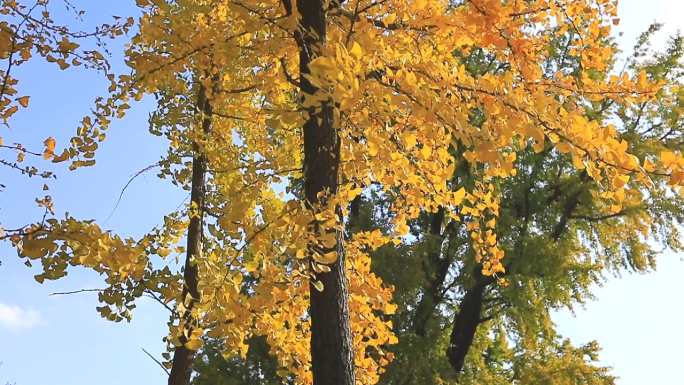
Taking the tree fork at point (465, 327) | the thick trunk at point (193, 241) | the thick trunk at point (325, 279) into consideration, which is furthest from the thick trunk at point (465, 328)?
the thick trunk at point (325, 279)

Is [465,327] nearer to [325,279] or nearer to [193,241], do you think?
[193,241]

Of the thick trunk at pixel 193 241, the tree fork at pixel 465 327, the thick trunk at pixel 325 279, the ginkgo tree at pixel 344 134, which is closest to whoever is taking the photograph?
the ginkgo tree at pixel 344 134

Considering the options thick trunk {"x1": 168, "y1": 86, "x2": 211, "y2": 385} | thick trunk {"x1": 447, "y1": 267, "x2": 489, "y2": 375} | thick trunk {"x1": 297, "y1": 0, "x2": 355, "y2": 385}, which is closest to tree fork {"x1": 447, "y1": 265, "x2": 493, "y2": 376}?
thick trunk {"x1": 447, "y1": 267, "x2": 489, "y2": 375}

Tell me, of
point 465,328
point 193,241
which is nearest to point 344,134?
point 193,241

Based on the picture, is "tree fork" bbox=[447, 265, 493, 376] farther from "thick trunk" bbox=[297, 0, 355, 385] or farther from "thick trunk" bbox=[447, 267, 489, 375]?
"thick trunk" bbox=[297, 0, 355, 385]

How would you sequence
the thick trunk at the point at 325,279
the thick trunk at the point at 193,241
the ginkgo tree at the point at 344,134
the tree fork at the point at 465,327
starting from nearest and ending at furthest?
the ginkgo tree at the point at 344,134 < the thick trunk at the point at 325,279 < the thick trunk at the point at 193,241 < the tree fork at the point at 465,327

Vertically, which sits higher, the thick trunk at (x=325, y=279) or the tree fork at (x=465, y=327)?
the tree fork at (x=465, y=327)

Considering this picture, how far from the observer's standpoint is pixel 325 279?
3787mm

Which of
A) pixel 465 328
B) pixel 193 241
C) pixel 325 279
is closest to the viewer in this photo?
pixel 325 279

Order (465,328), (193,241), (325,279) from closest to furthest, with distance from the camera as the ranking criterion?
1. (325,279)
2. (193,241)
3. (465,328)

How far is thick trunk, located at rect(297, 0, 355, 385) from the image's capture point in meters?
3.64

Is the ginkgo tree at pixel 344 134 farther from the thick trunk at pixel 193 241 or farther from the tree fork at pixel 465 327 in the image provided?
the tree fork at pixel 465 327

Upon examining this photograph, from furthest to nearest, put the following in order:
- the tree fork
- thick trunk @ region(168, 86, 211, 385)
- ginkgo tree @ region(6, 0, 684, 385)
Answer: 1. the tree fork
2. thick trunk @ region(168, 86, 211, 385)
3. ginkgo tree @ region(6, 0, 684, 385)

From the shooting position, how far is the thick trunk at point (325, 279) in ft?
11.9
